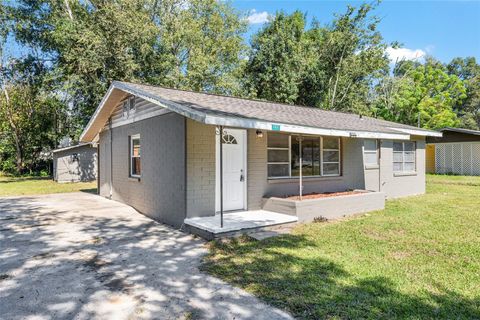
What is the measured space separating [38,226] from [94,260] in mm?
3339

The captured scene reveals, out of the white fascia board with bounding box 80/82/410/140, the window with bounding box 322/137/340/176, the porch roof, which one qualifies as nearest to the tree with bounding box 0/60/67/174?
the porch roof

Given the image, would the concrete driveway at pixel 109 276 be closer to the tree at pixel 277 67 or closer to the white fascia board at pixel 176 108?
the white fascia board at pixel 176 108

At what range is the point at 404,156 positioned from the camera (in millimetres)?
13016

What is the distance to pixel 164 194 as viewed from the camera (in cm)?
766

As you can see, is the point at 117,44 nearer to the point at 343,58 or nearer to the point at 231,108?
the point at 231,108

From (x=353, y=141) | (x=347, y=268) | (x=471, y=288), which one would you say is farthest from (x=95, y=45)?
(x=471, y=288)

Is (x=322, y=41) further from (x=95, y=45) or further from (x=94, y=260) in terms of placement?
(x=94, y=260)

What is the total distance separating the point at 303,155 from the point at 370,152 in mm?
3663

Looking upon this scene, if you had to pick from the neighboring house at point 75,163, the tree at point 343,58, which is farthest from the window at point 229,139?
the tree at point 343,58

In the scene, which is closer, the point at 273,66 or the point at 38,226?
the point at 38,226

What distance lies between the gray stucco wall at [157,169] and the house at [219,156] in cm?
2

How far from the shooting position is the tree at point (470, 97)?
40.4m

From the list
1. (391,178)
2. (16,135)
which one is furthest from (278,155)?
(16,135)

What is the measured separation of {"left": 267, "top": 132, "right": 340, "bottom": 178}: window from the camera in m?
8.76
